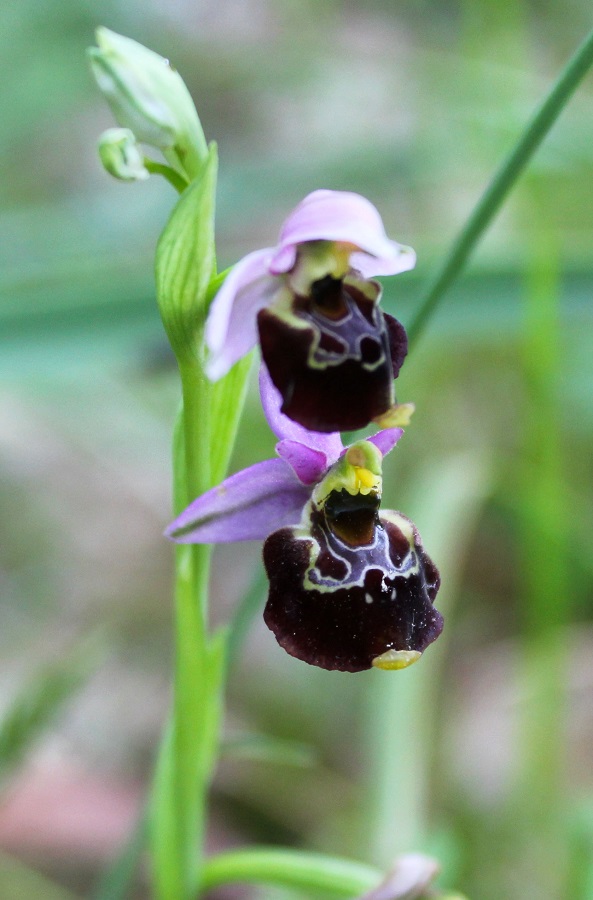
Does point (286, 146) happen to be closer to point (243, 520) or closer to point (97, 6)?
point (97, 6)

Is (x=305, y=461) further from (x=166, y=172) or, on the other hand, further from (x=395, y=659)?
(x=166, y=172)

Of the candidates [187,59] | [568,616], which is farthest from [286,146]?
[568,616]

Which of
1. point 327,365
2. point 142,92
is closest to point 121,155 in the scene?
point 142,92

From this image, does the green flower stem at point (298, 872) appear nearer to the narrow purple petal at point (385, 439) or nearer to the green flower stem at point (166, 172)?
the narrow purple petal at point (385, 439)

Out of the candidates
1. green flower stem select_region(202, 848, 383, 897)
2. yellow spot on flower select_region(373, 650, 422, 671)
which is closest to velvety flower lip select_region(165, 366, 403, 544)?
yellow spot on flower select_region(373, 650, 422, 671)

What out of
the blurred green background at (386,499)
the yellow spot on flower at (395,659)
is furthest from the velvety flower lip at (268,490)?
the blurred green background at (386,499)

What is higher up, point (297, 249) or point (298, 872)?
point (297, 249)

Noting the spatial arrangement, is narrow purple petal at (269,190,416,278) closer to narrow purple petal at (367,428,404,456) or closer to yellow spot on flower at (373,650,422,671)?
narrow purple petal at (367,428,404,456)
